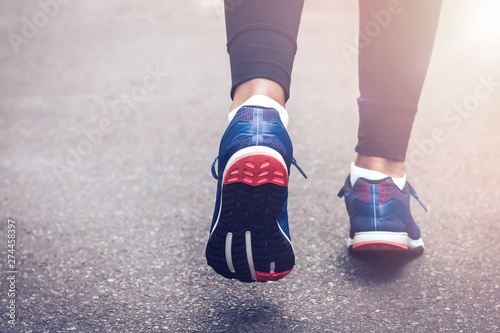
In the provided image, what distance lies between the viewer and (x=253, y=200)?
115 cm

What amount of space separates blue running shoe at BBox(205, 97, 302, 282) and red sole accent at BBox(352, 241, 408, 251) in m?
0.31

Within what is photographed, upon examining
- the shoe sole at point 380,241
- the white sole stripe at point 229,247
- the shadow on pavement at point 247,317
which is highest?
the white sole stripe at point 229,247

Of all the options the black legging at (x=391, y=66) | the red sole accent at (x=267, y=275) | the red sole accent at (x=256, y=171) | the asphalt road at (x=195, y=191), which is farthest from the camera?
the black legging at (x=391, y=66)

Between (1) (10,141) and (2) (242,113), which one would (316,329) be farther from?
(1) (10,141)

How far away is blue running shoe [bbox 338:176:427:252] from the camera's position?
57.7 inches

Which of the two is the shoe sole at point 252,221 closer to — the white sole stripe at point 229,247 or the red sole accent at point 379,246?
the white sole stripe at point 229,247

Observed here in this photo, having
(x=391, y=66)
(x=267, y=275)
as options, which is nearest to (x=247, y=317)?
(x=267, y=275)

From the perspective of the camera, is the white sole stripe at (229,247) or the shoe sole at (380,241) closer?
the white sole stripe at (229,247)

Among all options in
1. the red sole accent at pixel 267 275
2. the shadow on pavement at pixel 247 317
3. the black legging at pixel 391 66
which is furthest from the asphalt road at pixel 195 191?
the black legging at pixel 391 66

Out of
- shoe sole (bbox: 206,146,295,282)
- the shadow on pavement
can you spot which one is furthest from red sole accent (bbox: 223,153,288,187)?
the shadow on pavement

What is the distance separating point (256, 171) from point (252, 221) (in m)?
0.12

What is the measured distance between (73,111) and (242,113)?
2.06 m

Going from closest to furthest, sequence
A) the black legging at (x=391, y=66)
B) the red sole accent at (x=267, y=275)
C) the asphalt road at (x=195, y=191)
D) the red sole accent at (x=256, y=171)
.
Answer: the red sole accent at (x=256, y=171) < the red sole accent at (x=267, y=275) < the asphalt road at (x=195, y=191) < the black legging at (x=391, y=66)

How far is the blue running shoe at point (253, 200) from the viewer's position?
1.11 m
